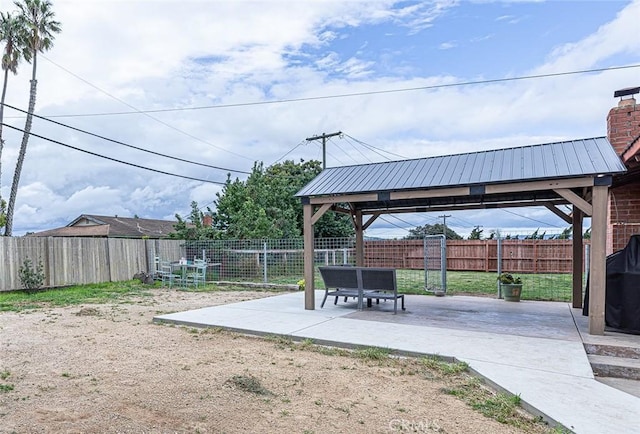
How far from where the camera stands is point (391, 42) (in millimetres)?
12023

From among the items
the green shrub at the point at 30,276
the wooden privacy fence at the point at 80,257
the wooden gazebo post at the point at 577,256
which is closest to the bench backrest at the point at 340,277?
the wooden gazebo post at the point at 577,256

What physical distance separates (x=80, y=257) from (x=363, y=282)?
1008cm

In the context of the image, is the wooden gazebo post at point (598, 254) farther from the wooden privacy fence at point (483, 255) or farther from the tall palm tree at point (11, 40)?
the tall palm tree at point (11, 40)

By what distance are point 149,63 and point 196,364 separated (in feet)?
38.7

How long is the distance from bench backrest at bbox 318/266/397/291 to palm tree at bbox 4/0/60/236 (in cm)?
1571

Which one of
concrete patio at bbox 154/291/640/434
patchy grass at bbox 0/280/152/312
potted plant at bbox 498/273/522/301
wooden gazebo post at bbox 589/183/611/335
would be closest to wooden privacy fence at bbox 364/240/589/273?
concrete patio at bbox 154/291/640/434

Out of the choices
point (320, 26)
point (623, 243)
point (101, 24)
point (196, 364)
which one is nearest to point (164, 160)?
point (101, 24)

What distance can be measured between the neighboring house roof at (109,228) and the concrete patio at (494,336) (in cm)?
2183

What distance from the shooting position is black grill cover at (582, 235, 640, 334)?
18.3ft

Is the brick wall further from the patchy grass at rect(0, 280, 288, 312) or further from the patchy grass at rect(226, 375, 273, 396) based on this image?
the patchy grass at rect(0, 280, 288, 312)

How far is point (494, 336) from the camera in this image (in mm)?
5676

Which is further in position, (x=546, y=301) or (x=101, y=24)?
(x=101, y=24)

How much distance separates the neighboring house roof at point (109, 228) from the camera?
28197 millimetres

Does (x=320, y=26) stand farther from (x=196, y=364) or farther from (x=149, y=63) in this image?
(x=196, y=364)
